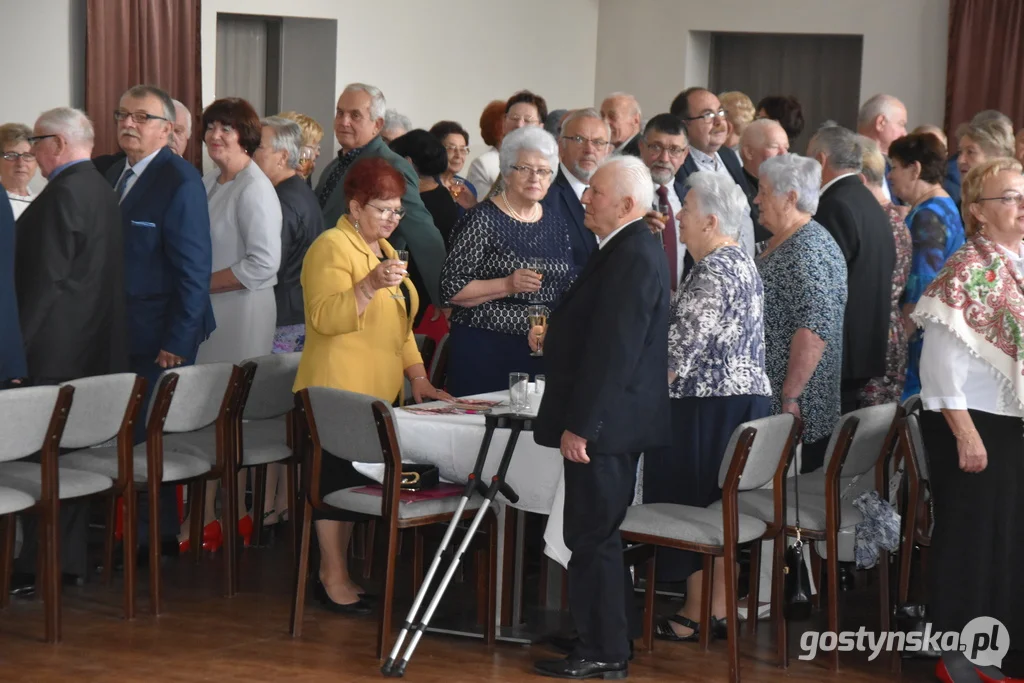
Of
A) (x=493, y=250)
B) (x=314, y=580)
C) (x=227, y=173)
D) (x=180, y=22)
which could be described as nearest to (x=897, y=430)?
(x=493, y=250)

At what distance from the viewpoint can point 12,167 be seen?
708cm

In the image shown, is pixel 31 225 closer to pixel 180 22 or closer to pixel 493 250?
pixel 493 250

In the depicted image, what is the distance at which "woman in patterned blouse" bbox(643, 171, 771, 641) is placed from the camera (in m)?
4.59

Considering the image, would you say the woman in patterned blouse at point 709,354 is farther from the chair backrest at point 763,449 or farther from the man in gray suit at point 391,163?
the man in gray suit at point 391,163

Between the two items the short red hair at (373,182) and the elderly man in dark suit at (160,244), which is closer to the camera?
the short red hair at (373,182)

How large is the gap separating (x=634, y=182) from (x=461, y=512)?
3.67 feet

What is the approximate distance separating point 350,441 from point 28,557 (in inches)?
56.8

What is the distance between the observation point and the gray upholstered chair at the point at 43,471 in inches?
170

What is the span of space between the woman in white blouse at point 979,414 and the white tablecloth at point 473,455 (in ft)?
3.81

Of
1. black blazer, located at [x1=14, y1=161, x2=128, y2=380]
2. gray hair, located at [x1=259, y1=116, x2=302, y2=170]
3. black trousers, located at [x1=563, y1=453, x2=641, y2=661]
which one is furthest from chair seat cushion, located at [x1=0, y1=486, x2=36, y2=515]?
gray hair, located at [x1=259, y1=116, x2=302, y2=170]

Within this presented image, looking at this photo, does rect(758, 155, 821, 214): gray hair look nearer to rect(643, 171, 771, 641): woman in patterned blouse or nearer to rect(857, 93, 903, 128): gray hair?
rect(643, 171, 771, 641): woman in patterned blouse

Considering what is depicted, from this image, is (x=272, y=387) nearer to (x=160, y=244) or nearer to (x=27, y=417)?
(x=160, y=244)

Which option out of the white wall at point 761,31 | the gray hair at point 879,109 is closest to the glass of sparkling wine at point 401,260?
the gray hair at point 879,109

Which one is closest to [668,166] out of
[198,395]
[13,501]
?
[198,395]
